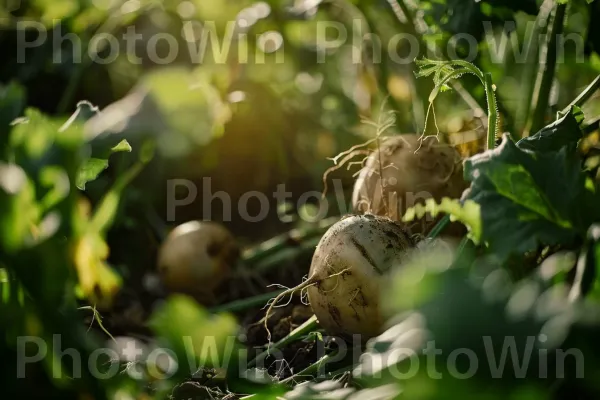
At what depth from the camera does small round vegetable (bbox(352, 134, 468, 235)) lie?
122 cm

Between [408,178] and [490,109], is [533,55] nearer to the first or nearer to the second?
[408,178]

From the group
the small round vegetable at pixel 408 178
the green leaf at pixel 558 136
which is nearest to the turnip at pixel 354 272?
the small round vegetable at pixel 408 178

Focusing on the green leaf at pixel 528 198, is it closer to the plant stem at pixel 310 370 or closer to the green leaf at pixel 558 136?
the green leaf at pixel 558 136

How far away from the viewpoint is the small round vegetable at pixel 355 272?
40.3 inches

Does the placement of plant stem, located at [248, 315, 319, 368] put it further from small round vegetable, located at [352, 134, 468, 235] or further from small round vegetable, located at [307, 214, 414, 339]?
small round vegetable, located at [352, 134, 468, 235]

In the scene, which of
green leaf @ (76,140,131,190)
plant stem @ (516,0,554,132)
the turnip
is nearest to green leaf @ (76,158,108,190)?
green leaf @ (76,140,131,190)

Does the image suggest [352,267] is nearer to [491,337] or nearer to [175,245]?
[491,337]

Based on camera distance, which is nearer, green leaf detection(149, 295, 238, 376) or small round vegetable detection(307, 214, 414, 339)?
green leaf detection(149, 295, 238, 376)

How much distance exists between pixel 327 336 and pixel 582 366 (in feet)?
1.92

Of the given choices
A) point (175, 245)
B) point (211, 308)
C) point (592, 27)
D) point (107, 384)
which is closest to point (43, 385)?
point (107, 384)

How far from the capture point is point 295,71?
6.95 ft

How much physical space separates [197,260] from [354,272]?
55cm

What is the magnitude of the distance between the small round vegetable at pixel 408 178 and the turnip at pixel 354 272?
148mm

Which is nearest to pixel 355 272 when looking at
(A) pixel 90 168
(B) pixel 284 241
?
(A) pixel 90 168
